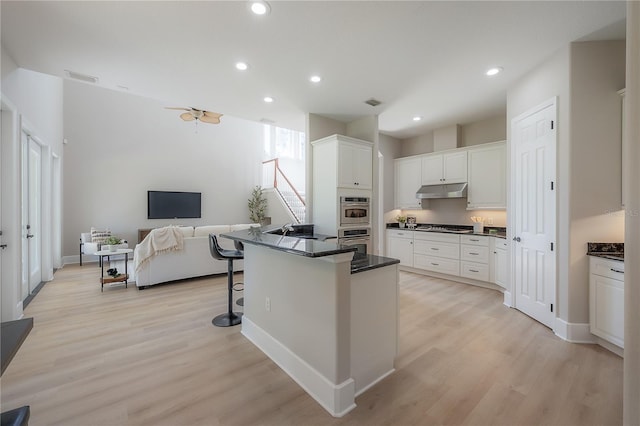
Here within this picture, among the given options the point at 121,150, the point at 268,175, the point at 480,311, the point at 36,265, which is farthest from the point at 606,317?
the point at 121,150

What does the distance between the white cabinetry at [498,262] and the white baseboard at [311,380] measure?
3.47 m

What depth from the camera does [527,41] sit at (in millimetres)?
2684

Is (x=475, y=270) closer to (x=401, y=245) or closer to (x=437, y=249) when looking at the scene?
(x=437, y=249)

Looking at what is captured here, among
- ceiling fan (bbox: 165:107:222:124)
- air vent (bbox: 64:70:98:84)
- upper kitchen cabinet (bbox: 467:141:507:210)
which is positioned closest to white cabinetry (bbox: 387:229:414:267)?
upper kitchen cabinet (bbox: 467:141:507:210)

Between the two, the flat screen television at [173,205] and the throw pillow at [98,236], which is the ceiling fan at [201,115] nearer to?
the flat screen television at [173,205]

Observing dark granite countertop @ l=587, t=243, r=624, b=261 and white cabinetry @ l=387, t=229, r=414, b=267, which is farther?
white cabinetry @ l=387, t=229, r=414, b=267

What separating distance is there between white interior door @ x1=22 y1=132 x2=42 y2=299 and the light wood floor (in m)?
1.14

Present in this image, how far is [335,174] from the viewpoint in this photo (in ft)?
13.9

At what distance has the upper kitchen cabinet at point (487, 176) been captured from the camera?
182 inches

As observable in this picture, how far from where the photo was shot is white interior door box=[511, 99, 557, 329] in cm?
297

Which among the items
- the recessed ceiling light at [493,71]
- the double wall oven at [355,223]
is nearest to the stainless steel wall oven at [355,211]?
the double wall oven at [355,223]

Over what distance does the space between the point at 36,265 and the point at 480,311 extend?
6.80 metres

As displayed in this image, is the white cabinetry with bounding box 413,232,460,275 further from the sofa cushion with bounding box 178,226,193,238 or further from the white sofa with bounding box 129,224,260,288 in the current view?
the sofa cushion with bounding box 178,226,193,238

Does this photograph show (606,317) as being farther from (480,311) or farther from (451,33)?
(451,33)
